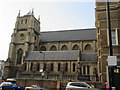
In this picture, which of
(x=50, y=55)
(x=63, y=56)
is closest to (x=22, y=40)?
(x=50, y=55)

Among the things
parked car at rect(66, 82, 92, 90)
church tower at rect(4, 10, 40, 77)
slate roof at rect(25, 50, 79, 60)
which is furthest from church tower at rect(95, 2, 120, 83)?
church tower at rect(4, 10, 40, 77)

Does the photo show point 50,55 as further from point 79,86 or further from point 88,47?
point 79,86

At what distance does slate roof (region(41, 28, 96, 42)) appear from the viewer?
5071cm

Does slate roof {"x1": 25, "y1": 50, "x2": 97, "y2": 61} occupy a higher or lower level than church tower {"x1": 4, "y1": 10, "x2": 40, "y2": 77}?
lower

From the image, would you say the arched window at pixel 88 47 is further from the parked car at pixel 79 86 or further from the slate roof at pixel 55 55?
the parked car at pixel 79 86

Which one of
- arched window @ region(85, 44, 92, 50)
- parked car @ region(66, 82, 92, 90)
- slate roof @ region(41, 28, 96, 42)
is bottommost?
parked car @ region(66, 82, 92, 90)

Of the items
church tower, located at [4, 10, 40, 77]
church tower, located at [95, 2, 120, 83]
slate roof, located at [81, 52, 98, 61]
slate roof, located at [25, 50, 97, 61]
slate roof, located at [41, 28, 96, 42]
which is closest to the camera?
church tower, located at [95, 2, 120, 83]

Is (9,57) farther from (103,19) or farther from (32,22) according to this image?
(103,19)

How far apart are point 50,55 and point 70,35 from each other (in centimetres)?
1523

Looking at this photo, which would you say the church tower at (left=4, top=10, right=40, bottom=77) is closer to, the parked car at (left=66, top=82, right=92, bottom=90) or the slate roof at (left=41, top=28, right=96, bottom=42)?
the slate roof at (left=41, top=28, right=96, bottom=42)

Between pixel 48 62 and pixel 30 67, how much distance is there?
5.76 meters

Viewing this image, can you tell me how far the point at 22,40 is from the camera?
51.2 metres

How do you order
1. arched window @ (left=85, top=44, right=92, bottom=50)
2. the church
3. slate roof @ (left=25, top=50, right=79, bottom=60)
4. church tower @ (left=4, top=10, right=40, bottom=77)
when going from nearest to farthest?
the church, slate roof @ (left=25, top=50, right=79, bottom=60), arched window @ (left=85, top=44, right=92, bottom=50), church tower @ (left=4, top=10, right=40, bottom=77)

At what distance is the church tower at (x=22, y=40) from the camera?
159 feet
